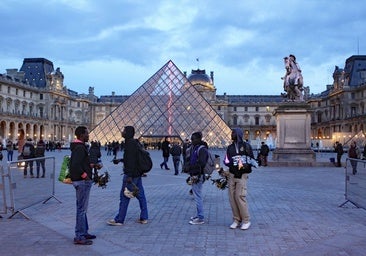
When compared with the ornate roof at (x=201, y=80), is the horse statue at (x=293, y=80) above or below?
below

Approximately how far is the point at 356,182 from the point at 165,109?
35.8m

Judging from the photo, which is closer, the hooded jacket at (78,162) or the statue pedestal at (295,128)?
the hooded jacket at (78,162)

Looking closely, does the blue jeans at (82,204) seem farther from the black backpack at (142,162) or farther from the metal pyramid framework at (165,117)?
the metal pyramid framework at (165,117)

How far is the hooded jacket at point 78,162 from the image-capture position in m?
5.31

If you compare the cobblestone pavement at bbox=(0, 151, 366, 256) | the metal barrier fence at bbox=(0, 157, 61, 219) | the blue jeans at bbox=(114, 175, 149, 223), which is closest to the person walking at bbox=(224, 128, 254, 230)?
the cobblestone pavement at bbox=(0, 151, 366, 256)

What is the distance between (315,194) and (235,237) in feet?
15.4

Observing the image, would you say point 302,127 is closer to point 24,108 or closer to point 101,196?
point 101,196

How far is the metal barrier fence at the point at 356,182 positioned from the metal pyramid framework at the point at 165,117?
34.1 metres

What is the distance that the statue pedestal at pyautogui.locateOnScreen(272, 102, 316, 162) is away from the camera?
1806 centimetres

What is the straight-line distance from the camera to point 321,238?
5.51 metres

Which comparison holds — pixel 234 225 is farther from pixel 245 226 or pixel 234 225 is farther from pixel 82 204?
pixel 82 204

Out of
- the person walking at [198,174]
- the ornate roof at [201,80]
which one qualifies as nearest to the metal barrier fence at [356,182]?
the person walking at [198,174]

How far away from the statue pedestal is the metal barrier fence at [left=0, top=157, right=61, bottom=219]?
1186 centimetres

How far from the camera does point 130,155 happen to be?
630cm
